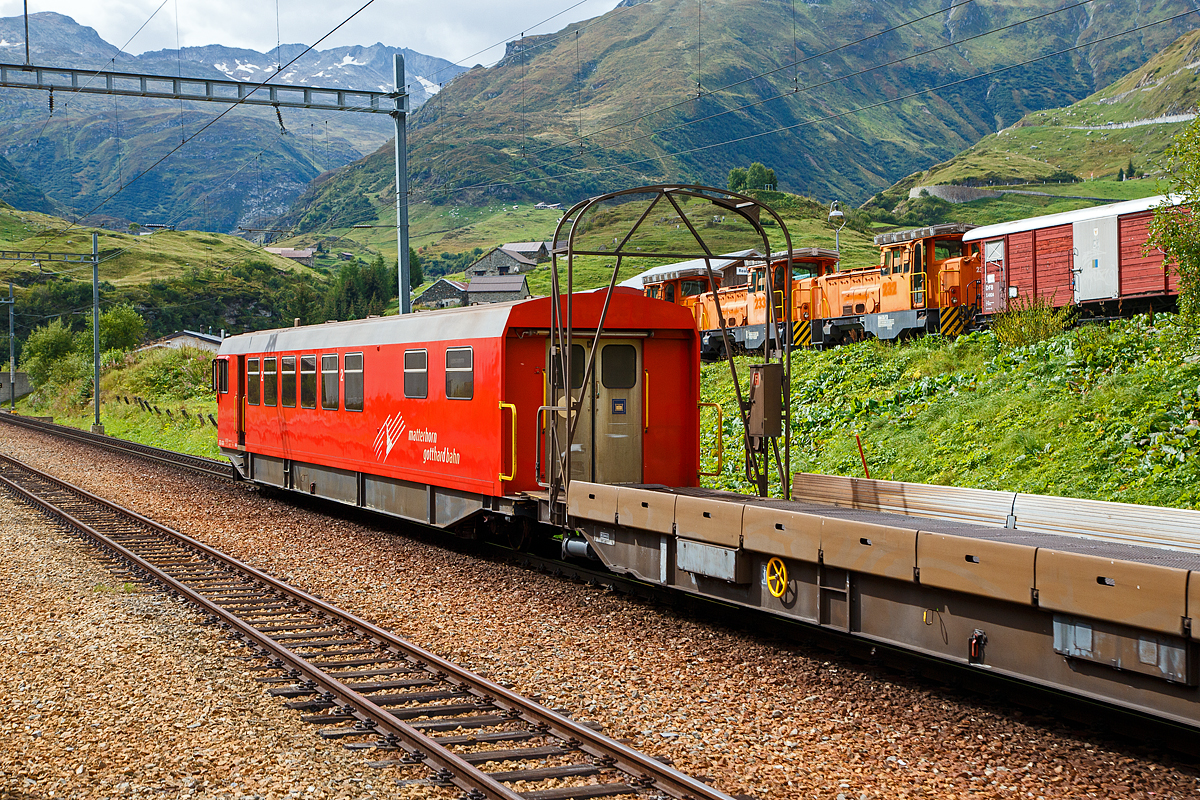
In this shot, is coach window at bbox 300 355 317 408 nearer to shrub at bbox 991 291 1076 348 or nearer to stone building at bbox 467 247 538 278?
shrub at bbox 991 291 1076 348

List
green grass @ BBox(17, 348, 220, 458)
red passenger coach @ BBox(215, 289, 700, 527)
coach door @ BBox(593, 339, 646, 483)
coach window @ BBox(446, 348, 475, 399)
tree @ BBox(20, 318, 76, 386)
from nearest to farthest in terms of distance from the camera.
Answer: red passenger coach @ BBox(215, 289, 700, 527) → coach door @ BBox(593, 339, 646, 483) → coach window @ BBox(446, 348, 475, 399) → green grass @ BBox(17, 348, 220, 458) → tree @ BBox(20, 318, 76, 386)

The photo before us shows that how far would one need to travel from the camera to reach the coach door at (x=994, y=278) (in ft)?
88.5

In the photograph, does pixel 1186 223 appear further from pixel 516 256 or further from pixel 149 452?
pixel 516 256

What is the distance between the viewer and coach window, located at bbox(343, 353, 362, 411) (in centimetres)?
1563

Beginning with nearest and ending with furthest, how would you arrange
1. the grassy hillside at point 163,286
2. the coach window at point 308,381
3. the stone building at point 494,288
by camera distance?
the coach window at point 308,381
the stone building at point 494,288
the grassy hillside at point 163,286

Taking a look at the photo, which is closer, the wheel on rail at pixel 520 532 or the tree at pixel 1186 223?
the wheel on rail at pixel 520 532

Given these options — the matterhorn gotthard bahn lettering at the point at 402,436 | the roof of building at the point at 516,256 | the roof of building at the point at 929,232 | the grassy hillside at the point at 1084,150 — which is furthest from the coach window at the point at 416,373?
the roof of building at the point at 516,256

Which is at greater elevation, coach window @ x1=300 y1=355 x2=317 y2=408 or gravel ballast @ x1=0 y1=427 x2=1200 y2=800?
coach window @ x1=300 y1=355 x2=317 y2=408

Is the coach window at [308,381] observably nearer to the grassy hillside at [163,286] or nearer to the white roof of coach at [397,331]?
the white roof of coach at [397,331]

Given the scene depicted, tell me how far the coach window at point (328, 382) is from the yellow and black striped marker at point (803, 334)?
59.4ft

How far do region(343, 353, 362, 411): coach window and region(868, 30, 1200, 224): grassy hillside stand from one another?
4456 inches

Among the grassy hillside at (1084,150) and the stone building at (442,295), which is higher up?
the grassy hillside at (1084,150)

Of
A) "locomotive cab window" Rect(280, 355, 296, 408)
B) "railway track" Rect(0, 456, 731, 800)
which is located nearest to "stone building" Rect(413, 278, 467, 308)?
"locomotive cab window" Rect(280, 355, 296, 408)

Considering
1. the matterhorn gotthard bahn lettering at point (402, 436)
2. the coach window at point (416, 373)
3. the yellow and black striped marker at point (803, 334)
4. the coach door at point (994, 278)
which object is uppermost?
the coach door at point (994, 278)
